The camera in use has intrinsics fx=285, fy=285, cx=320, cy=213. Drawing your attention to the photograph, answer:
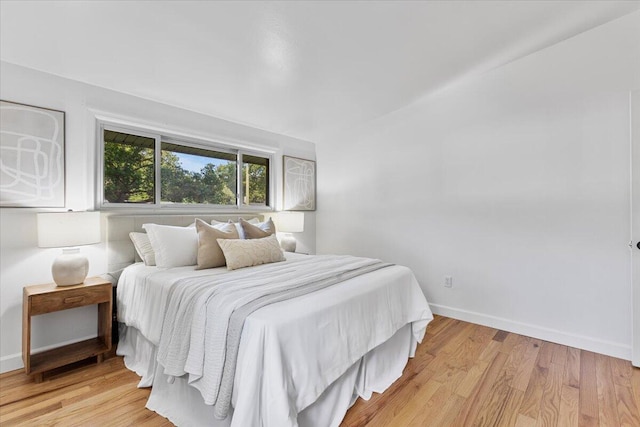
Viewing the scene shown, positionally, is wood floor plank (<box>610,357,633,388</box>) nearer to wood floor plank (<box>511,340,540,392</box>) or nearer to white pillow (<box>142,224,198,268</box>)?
wood floor plank (<box>511,340,540,392</box>)

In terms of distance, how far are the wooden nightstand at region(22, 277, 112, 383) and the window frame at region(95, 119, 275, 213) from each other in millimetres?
780

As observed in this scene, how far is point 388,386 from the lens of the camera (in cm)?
188

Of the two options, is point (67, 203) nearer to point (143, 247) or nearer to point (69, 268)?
point (69, 268)

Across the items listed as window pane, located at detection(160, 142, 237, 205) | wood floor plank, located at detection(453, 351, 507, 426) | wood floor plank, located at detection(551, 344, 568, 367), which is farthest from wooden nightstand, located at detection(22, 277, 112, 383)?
wood floor plank, located at detection(551, 344, 568, 367)

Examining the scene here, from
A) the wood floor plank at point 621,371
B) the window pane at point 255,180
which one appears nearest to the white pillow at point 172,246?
the window pane at point 255,180

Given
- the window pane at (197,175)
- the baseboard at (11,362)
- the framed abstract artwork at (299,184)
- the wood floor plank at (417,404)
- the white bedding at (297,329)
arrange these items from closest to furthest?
the white bedding at (297,329)
the wood floor plank at (417,404)
the baseboard at (11,362)
the window pane at (197,175)
the framed abstract artwork at (299,184)

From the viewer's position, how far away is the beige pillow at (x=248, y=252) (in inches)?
89.3

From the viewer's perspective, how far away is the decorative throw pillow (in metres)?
2.38

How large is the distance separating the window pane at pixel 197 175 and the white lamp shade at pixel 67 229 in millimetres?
914

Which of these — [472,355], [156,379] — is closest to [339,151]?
[472,355]

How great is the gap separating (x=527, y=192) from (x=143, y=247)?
347cm

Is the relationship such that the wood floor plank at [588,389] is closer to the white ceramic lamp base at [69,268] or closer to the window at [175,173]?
the white ceramic lamp base at [69,268]

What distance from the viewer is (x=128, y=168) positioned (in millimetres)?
2795

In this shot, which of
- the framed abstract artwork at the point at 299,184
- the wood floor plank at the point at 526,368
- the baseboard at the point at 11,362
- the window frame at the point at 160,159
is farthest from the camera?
the framed abstract artwork at the point at 299,184
